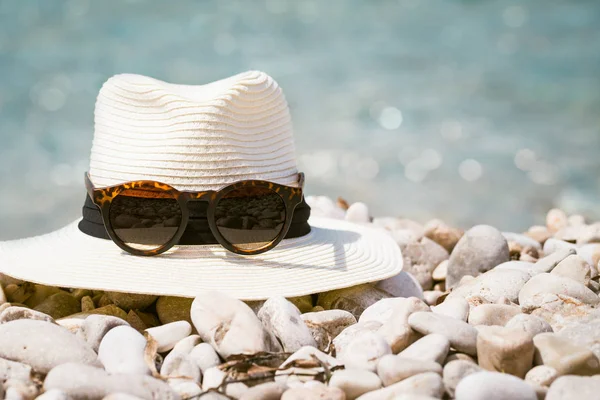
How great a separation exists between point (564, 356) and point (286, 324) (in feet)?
3.12

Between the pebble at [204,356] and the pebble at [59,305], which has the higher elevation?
the pebble at [204,356]

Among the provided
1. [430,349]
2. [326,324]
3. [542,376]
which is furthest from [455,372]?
[326,324]

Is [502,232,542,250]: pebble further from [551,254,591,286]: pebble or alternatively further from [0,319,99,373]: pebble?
[0,319,99,373]: pebble

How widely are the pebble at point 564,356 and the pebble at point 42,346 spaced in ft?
4.84

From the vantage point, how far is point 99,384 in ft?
7.29

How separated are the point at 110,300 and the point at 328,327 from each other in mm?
1051

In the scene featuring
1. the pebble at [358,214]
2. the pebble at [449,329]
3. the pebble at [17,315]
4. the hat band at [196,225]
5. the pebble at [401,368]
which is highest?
the hat band at [196,225]

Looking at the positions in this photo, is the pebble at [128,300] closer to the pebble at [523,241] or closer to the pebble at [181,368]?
the pebble at [181,368]

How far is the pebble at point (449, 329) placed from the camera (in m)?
2.47

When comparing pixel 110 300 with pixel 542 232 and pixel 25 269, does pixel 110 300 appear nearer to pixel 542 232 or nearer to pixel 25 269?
pixel 25 269

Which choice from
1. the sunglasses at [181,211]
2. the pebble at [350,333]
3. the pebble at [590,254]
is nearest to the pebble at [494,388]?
the pebble at [350,333]

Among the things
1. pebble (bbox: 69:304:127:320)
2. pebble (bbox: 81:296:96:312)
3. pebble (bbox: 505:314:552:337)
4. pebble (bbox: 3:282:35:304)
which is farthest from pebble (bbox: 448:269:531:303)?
pebble (bbox: 3:282:35:304)

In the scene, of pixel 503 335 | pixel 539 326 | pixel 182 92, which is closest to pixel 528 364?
pixel 503 335

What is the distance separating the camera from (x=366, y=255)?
362 centimetres
